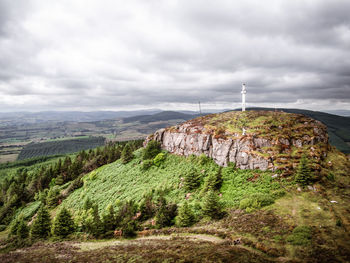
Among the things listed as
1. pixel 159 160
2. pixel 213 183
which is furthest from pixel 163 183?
pixel 213 183

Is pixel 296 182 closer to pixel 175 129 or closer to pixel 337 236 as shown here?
pixel 337 236

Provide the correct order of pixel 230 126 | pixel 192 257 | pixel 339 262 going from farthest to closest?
pixel 230 126 → pixel 192 257 → pixel 339 262

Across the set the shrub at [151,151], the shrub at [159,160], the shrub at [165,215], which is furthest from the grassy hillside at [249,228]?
the shrub at [151,151]

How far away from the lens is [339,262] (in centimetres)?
1454

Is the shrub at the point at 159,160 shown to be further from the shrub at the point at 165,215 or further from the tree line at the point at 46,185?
the shrub at the point at 165,215

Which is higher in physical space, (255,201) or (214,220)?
(255,201)

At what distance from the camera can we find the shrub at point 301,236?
57.9ft

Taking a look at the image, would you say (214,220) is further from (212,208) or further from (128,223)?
(128,223)

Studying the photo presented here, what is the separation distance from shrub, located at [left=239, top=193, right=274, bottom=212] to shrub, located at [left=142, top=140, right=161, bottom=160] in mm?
34159

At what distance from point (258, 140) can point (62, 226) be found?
147ft

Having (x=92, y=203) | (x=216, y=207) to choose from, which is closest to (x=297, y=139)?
(x=216, y=207)

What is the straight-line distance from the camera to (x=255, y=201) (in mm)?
27156

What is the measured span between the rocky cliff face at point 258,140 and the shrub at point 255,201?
318 inches

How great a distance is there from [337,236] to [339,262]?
4676 millimetres
